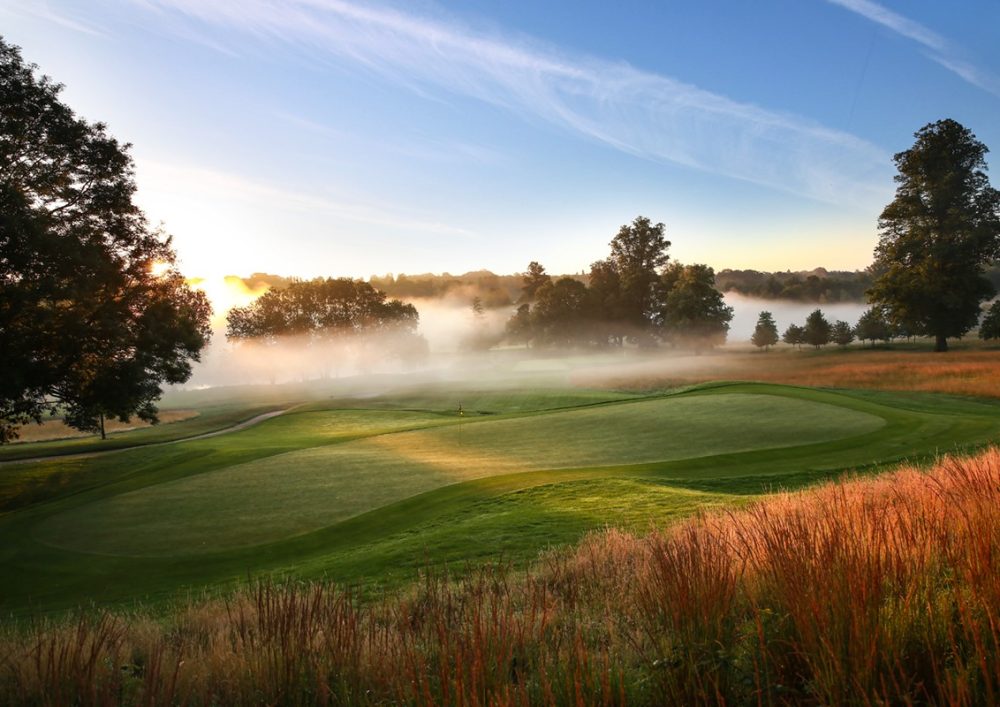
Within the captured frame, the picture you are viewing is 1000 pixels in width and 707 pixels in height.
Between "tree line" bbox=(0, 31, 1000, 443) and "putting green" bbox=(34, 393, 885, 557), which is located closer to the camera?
"putting green" bbox=(34, 393, 885, 557)

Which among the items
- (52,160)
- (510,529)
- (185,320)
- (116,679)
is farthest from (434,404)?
(116,679)

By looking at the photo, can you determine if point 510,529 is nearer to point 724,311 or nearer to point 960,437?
point 960,437

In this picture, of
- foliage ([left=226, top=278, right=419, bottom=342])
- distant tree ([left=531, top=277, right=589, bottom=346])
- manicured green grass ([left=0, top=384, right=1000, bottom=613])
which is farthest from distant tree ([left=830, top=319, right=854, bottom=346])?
foliage ([left=226, top=278, right=419, bottom=342])

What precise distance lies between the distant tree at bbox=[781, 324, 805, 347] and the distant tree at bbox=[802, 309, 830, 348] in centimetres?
323

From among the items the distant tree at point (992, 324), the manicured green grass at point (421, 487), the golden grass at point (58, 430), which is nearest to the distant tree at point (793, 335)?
the distant tree at point (992, 324)

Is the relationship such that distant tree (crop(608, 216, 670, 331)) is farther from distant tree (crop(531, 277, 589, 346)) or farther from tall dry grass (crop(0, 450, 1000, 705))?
tall dry grass (crop(0, 450, 1000, 705))

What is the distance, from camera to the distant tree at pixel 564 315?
270 ft

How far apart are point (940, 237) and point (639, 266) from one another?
39835 mm

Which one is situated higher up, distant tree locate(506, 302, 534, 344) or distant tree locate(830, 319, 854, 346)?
distant tree locate(506, 302, 534, 344)

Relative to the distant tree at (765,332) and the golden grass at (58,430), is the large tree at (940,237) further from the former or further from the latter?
the golden grass at (58,430)

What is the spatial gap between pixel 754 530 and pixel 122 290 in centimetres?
2492

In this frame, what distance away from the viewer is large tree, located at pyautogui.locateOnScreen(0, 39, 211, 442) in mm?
18594

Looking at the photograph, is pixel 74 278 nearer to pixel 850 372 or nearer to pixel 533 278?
pixel 850 372

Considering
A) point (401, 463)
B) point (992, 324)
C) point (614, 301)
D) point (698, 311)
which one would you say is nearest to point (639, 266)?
point (614, 301)
